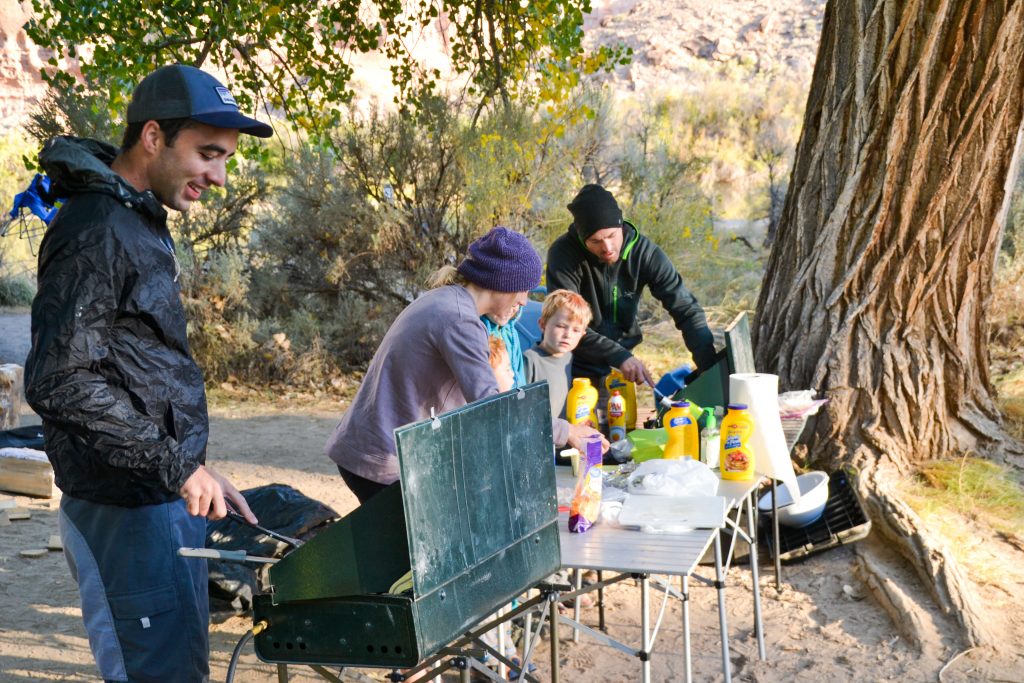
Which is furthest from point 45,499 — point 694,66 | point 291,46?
point 694,66

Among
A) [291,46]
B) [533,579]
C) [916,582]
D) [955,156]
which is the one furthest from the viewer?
[291,46]

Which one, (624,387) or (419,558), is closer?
(419,558)

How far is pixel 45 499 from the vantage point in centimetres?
610

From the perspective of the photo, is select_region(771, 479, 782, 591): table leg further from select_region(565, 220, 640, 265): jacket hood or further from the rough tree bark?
select_region(565, 220, 640, 265): jacket hood

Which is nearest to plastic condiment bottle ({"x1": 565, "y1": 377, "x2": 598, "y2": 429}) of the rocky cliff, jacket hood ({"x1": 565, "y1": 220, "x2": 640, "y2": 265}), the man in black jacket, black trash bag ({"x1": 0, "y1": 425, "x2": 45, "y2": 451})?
jacket hood ({"x1": 565, "y1": 220, "x2": 640, "y2": 265})

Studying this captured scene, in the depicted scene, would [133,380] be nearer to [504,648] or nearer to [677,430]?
[504,648]

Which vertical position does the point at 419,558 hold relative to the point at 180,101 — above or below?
below

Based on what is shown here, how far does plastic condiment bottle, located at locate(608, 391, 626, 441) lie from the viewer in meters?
4.09

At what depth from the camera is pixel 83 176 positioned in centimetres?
215

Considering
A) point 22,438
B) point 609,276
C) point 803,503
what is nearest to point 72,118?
point 22,438

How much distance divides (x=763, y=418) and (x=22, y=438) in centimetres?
488

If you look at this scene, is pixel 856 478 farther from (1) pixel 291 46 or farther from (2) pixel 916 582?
(1) pixel 291 46

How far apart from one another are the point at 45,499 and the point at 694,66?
1298 inches

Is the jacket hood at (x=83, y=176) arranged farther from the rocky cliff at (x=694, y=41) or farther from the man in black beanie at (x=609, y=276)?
the rocky cliff at (x=694, y=41)
